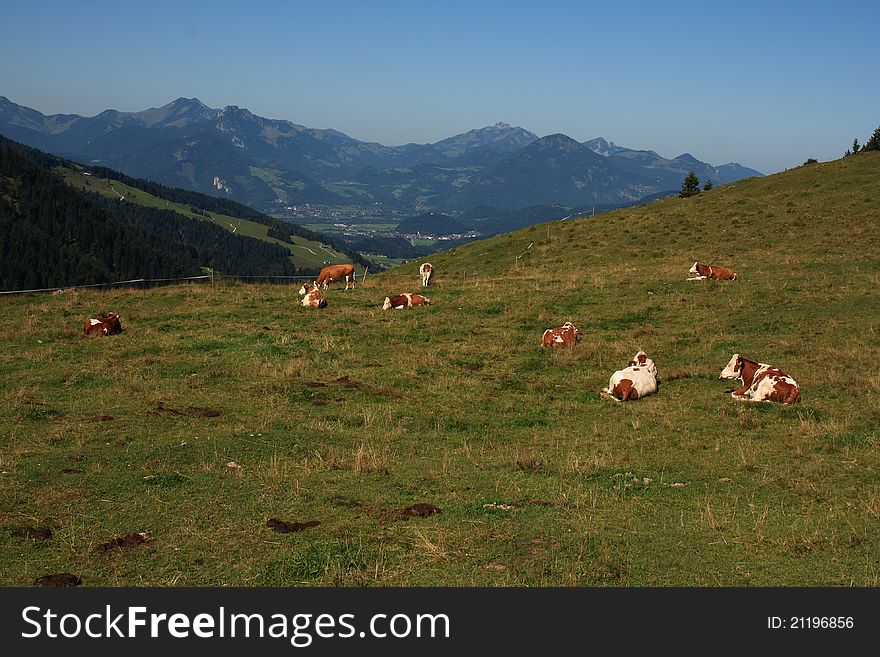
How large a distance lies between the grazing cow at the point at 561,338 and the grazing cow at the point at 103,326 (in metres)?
14.6

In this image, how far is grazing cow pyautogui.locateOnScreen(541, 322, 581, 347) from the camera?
21922 millimetres

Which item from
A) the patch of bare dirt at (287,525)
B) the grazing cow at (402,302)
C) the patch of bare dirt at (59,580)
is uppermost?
the grazing cow at (402,302)

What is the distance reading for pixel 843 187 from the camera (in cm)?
4991

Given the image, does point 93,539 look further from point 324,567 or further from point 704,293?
point 704,293

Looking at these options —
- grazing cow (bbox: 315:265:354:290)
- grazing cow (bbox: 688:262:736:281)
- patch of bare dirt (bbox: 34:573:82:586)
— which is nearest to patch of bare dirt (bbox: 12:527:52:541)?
patch of bare dirt (bbox: 34:573:82:586)

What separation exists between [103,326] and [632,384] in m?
17.6

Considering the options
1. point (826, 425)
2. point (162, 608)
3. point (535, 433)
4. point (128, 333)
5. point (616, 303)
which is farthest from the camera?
point (616, 303)

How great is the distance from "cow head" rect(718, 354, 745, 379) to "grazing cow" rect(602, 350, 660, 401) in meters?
1.69

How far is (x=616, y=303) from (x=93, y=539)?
22690 mm

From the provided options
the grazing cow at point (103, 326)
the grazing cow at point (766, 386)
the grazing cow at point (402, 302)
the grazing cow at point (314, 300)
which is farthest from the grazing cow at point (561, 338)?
the grazing cow at point (103, 326)

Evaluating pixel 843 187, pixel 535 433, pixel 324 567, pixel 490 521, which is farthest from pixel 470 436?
pixel 843 187

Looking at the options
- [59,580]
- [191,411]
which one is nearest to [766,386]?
[191,411]

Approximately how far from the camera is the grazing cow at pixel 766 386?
15297mm

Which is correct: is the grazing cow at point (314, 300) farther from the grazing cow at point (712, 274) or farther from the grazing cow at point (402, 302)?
the grazing cow at point (712, 274)
